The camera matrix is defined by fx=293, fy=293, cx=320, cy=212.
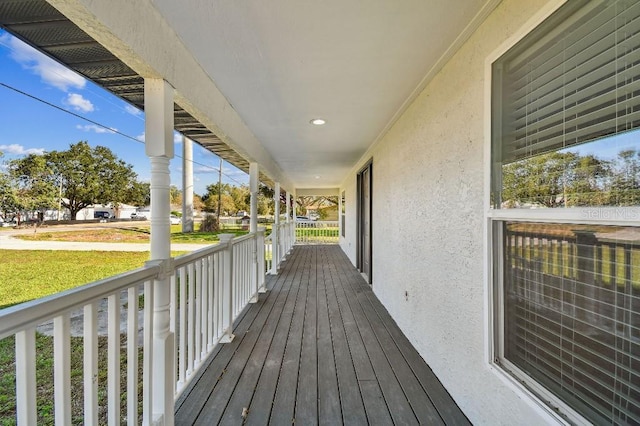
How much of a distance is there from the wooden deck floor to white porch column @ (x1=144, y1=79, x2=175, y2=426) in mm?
324

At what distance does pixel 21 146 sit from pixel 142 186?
0.70 meters

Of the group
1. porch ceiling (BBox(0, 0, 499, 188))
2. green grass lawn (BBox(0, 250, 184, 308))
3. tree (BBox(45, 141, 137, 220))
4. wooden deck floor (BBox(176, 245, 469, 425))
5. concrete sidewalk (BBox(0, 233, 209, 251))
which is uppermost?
porch ceiling (BBox(0, 0, 499, 188))

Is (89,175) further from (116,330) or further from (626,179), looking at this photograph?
(626,179)

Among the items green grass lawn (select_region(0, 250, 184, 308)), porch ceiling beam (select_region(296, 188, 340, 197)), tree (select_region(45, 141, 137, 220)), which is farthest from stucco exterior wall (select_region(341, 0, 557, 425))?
porch ceiling beam (select_region(296, 188, 340, 197))

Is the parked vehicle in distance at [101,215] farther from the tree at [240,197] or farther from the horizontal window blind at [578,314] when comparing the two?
the tree at [240,197]

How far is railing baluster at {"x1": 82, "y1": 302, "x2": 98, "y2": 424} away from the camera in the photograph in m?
1.12

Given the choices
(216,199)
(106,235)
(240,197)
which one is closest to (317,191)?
(240,197)

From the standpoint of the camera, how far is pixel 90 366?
3.75 feet

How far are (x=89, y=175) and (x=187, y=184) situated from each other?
61.2 inches

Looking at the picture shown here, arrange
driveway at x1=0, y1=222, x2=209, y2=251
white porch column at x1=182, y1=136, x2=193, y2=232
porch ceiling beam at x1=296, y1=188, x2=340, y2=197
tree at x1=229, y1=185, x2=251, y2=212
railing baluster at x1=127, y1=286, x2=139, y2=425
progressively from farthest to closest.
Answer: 1. porch ceiling beam at x1=296, y1=188, x2=340, y2=197
2. tree at x1=229, y1=185, x2=251, y2=212
3. white porch column at x1=182, y1=136, x2=193, y2=232
4. railing baluster at x1=127, y1=286, x2=139, y2=425
5. driveway at x1=0, y1=222, x2=209, y2=251

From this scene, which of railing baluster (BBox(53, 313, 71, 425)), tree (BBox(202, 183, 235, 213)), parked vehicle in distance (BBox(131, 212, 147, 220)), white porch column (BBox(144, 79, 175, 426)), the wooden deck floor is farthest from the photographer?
tree (BBox(202, 183, 235, 213))

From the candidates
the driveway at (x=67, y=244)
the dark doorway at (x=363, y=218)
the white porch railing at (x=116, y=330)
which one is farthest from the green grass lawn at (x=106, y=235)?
the dark doorway at (x=363, y=218)

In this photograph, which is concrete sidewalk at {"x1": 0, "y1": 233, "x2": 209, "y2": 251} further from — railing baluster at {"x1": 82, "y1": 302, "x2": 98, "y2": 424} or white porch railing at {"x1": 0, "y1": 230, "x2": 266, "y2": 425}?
railing baluster at {"x1": 82, "y1": 302, "x2": 98, "y2": 424}

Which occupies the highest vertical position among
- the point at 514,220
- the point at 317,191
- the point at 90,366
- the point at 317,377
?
the point at 317,191
